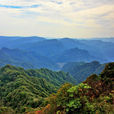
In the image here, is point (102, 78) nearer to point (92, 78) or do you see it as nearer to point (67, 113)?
point (92, 78)

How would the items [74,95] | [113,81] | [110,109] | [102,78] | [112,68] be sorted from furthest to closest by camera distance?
[112,68], [102,78], [113,81], [74,95], [110,109]

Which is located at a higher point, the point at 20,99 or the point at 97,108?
the point at 97,108

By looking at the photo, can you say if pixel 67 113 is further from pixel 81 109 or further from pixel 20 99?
pixel 20 99

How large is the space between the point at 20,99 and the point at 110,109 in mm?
30425

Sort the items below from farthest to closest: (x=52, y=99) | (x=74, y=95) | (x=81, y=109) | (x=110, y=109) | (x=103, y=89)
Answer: (x=103, y=89) → (x=52, y=99) → (x=74, y=95) → (x=81, y=109) → (x=110, y=109)

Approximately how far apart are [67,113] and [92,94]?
414cm

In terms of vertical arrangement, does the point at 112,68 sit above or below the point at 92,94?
above

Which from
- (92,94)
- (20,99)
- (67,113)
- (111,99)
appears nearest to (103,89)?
(92,94)

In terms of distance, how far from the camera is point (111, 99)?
9930 mm

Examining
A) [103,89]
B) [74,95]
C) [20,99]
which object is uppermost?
[74,95]

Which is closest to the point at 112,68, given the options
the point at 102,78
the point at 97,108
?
the point at 102,78

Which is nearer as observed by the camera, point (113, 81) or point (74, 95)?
point (74, 95)

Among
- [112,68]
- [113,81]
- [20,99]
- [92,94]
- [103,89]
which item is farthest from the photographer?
[20,99]

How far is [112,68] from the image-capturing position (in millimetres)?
17000
